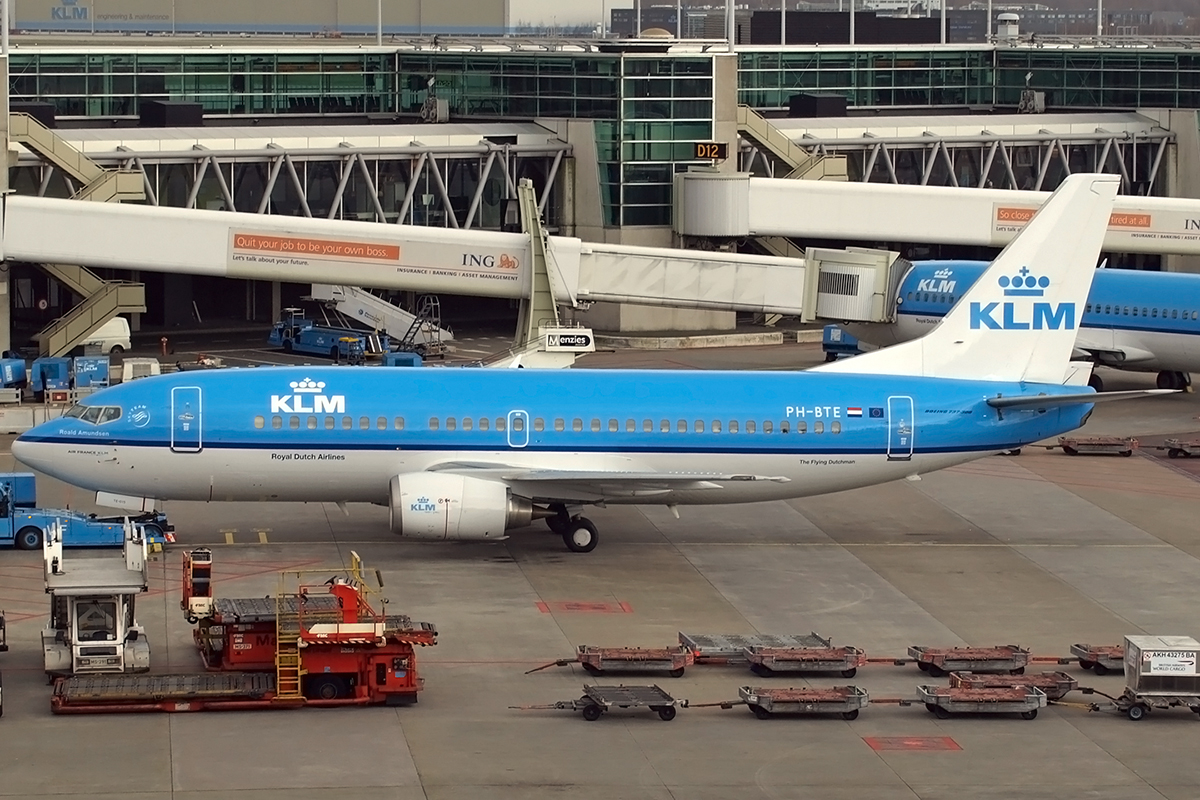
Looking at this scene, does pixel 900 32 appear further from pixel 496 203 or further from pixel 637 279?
pixel 637 279

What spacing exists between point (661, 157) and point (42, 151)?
27.1 meters

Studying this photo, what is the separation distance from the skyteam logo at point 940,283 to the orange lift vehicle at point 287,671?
1613 inches

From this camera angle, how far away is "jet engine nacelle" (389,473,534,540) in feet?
153

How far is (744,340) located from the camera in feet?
290

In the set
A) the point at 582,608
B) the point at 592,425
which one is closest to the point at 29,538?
the point at 592,425

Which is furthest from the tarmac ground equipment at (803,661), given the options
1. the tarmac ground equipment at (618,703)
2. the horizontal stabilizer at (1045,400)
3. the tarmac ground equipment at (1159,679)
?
the horizontal stabilizer at (1045,400)

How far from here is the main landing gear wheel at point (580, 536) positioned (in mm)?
49188

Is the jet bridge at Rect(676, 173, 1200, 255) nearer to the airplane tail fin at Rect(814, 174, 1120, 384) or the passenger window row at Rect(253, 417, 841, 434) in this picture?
→ the airplane tail fin at Rect(814, 174, 1120, 384)

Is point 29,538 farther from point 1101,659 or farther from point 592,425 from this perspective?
point 1101,659

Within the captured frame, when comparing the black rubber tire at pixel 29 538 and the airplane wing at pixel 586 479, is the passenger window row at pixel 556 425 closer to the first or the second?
the airplane wing at pixel 586 479

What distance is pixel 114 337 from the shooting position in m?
83.2

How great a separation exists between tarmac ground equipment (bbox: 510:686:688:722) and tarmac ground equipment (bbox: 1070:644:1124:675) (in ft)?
27.5

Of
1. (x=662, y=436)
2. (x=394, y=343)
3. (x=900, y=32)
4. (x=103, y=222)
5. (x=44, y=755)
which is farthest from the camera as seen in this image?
(x=900, y=32)

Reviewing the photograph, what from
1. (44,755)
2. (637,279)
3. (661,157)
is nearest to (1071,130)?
(661,157)
